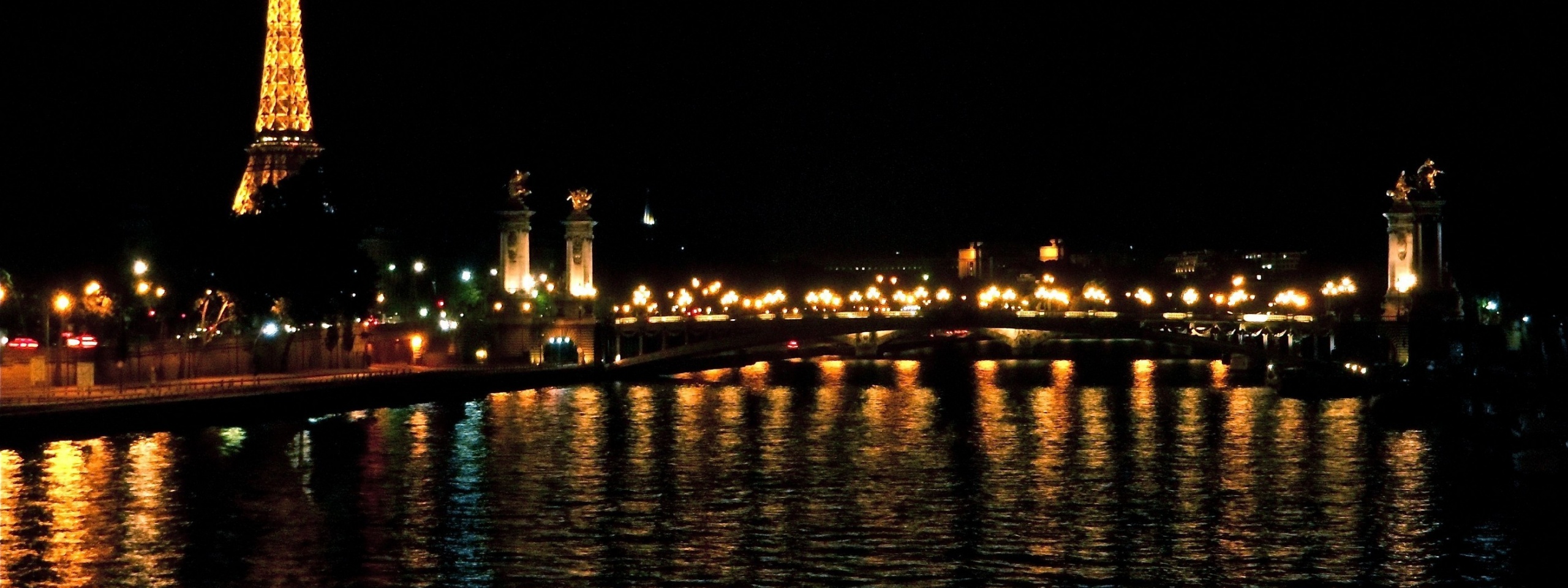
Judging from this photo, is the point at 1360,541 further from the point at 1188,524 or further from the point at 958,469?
the point at 958,469

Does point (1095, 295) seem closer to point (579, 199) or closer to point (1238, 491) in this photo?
point (579, 199)

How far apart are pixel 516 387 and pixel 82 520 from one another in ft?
84.4

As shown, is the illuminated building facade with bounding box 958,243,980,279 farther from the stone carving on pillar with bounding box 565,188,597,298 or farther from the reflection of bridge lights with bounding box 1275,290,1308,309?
the stone carving on pillar with bounding box 565,188,597,298

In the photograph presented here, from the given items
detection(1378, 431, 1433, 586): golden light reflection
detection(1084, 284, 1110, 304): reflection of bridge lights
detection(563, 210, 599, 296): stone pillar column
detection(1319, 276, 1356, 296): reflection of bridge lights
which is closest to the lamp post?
detection(563, 210, 599, 296): stone pillar column

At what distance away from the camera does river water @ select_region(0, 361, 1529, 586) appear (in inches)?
975

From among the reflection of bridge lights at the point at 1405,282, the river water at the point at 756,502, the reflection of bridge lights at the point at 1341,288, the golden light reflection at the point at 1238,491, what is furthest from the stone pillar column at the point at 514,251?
the reflection of bridge lights at the point at 1341,288

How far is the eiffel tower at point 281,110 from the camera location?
216ft

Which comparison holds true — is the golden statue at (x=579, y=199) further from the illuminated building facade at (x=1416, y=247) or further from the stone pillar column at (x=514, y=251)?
the illuminated building facade at (x=1416, y=247)

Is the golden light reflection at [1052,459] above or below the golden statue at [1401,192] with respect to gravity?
below

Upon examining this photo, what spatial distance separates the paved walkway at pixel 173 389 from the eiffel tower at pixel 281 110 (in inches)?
672

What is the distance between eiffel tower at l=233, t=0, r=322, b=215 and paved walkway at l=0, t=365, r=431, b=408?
17.1 m

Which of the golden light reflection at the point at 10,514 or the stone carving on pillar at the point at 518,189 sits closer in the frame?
the golden light reflection at the point at 10,514

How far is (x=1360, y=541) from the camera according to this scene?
2692 cm

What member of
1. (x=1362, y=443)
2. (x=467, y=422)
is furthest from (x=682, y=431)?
(x=1362, y=443)
